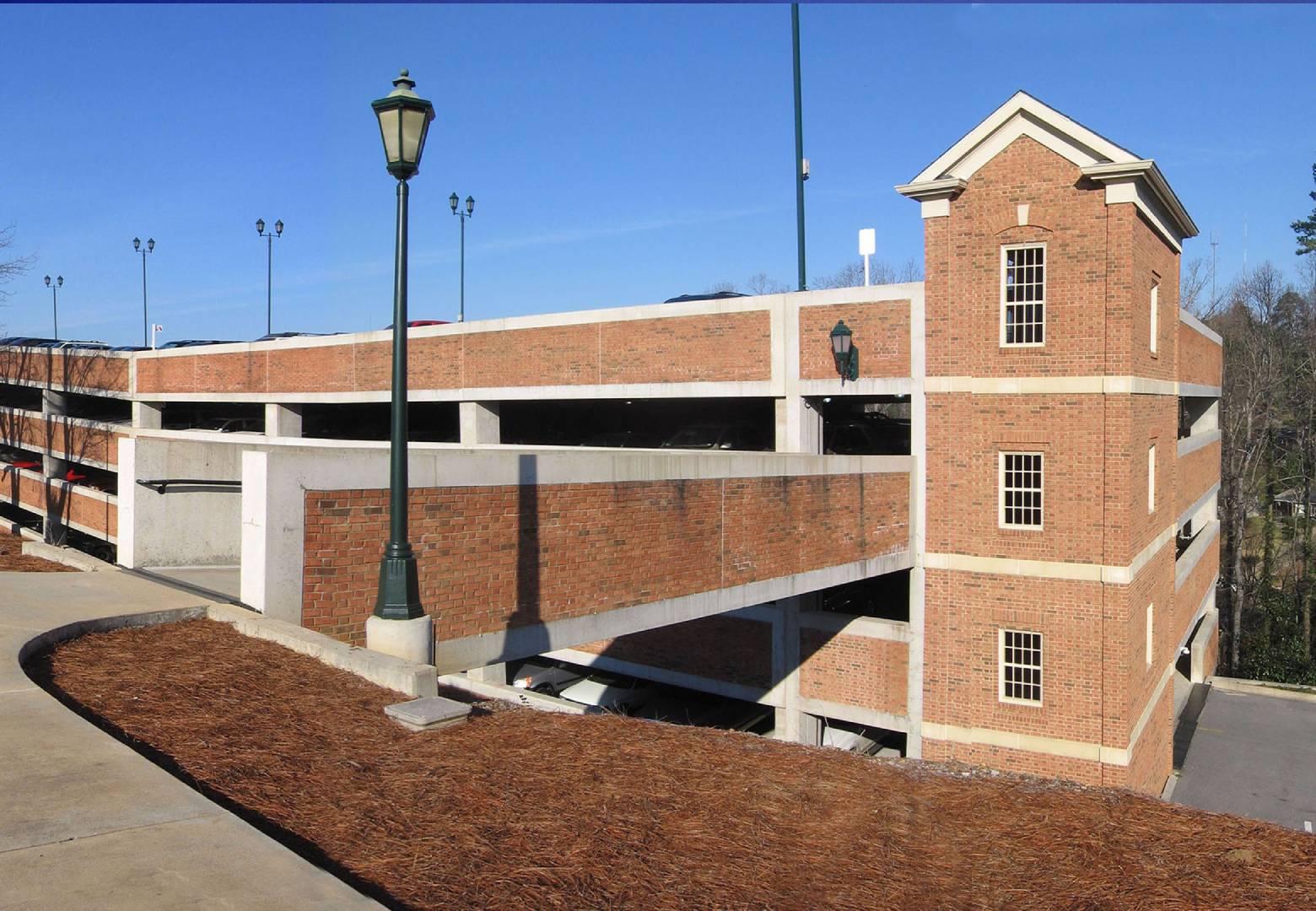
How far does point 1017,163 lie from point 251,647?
15.6 m

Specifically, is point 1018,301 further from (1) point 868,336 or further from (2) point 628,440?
(2) point 628,440

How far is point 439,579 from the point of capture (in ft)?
34.6

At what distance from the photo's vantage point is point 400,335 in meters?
8.39

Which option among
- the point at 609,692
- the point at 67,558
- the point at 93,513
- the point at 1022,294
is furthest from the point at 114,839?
the point at 93,513

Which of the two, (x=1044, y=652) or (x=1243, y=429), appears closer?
(x=1044, y=652)

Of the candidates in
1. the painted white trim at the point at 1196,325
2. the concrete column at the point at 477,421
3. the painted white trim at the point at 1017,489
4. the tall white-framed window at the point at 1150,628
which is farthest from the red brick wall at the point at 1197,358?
the concrete column at the point at 477,421

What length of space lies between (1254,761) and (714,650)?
1379 cm

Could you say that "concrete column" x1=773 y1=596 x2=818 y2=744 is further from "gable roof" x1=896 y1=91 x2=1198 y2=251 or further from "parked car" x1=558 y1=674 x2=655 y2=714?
"gable roof" x1=896 y1=91 x2=1198 y2=251

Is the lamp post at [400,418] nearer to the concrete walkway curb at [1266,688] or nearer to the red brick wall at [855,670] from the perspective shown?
the red brick wall at [855,670]

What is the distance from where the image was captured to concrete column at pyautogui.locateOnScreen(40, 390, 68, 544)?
99.8 feet

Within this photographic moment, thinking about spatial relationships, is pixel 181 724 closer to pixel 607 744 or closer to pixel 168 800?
pixel 168 800

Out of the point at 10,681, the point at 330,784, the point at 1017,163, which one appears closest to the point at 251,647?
the point at 10,681

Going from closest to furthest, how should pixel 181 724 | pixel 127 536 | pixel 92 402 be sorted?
pixel 181 724, pixel 127 536, pixel 92 402

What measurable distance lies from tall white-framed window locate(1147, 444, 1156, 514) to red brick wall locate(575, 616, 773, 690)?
27.0ft
